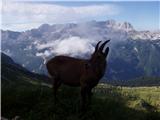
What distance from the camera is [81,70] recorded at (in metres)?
14.9

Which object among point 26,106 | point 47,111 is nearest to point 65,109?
point 47,111

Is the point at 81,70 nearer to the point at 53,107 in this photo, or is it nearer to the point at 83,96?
the point at 83,96

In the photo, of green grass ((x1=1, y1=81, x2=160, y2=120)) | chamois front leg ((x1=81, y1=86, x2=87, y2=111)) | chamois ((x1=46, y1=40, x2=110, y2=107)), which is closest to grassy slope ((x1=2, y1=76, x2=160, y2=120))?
green grass ((x1=1, y1=81, x2=160, y2=120))

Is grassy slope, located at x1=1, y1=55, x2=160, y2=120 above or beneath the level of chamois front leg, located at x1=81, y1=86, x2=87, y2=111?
beneath

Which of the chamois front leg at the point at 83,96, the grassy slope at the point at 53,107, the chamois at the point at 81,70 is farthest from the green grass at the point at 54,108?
the chamois at the point at 81,70

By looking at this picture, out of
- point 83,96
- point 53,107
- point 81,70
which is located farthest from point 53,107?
point 81,70

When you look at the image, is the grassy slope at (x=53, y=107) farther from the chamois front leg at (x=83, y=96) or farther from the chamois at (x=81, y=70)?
the chamois at (x=81, y=70)

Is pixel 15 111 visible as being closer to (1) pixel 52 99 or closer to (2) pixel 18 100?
(2) pixel 18 100

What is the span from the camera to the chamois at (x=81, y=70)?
14164 mm

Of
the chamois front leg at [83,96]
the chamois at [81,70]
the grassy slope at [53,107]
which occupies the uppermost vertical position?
Answer: the chamois at [81,70]

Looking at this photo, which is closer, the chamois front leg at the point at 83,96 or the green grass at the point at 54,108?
the chamois front leg at the point at 83,96

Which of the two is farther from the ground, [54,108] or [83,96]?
[83,96]

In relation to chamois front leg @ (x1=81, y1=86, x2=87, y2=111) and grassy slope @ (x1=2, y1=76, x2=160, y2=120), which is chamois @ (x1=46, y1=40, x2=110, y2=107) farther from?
grassy slope @ (x1=2, y1=76, x2=160, y2=120)

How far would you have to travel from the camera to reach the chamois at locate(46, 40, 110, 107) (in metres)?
14.2
